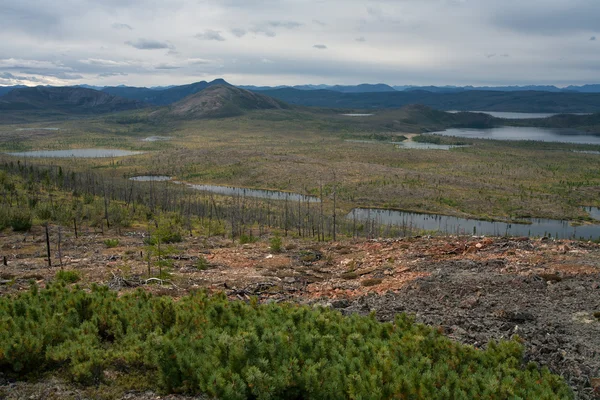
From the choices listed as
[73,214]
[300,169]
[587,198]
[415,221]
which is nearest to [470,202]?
[415,221]

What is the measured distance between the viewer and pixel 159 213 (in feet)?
168

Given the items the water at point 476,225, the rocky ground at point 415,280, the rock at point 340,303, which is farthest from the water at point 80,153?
the rock at point 340,303

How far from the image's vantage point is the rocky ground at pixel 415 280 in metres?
11.9

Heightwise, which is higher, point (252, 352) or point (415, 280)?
point (252, 352)

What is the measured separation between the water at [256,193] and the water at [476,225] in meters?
13.4

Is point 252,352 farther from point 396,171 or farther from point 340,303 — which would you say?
point 396,171

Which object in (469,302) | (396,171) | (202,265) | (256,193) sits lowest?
(256,193)

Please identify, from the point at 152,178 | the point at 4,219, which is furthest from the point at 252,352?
the point at 152,178

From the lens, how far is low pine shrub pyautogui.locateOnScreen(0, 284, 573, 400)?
26.2 ft

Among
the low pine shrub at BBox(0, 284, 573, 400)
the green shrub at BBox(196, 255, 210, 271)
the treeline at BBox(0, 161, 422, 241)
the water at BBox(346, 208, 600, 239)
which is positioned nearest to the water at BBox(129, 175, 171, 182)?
the treeline at BBox(0, 161, 422, 241)

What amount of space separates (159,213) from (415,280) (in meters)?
39.3

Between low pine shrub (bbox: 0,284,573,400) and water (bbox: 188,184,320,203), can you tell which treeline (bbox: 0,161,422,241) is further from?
low pine shrub (bbox: 0,284,573,400)

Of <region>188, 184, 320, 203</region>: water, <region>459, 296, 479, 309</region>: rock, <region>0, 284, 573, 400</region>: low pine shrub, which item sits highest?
<region>0, 284, 573, 400</region>: low pine shrub

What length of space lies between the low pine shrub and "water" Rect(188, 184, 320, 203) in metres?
64.5
